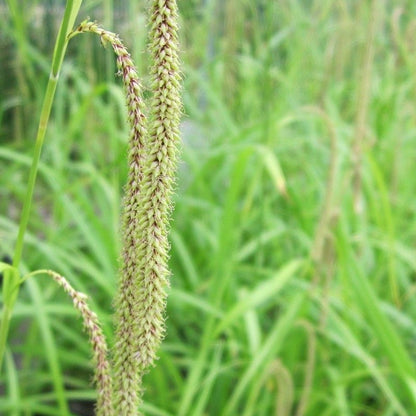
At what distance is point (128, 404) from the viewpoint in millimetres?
562

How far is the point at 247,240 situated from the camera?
2.26 meters

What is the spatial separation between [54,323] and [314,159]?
3.66ft

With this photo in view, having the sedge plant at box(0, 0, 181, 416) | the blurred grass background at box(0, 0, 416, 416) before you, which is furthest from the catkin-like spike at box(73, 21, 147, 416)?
the blurred grass background at box(0, 0, 416, 416)

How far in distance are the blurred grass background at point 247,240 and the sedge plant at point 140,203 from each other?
668 millimetres

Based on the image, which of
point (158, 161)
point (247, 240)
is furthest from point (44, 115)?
point (247, 240)

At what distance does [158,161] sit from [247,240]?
1779mm

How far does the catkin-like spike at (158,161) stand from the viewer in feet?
1.56

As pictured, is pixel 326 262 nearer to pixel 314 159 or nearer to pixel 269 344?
pixel 269 344

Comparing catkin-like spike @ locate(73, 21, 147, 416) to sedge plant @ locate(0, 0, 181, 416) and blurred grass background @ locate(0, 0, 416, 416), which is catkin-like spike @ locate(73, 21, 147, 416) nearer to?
sedge plant @ locate(0, 0, 181, 416)

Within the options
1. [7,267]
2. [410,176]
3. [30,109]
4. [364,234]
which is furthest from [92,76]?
[7,267]

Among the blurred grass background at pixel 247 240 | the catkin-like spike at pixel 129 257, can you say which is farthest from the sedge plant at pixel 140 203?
the blurred grass background at pixel 247 240

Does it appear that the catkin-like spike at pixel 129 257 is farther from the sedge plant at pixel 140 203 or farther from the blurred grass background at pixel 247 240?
the blurred grass background at pixel 247 240

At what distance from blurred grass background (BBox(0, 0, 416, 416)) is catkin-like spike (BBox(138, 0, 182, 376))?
26.9 inches

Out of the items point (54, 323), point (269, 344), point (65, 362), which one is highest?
point (269, 344)
